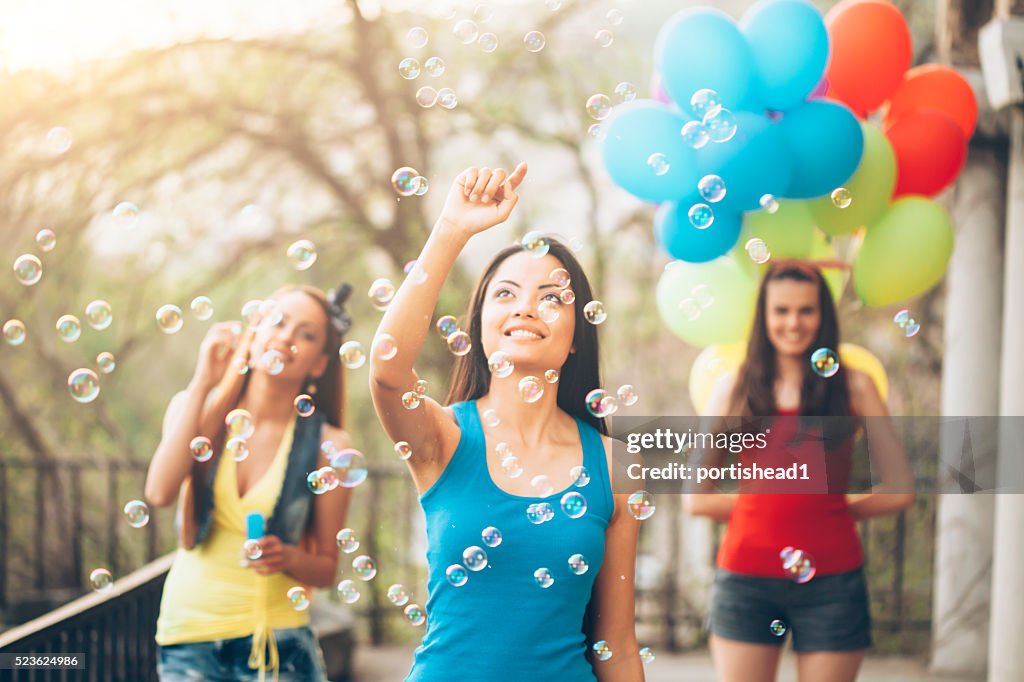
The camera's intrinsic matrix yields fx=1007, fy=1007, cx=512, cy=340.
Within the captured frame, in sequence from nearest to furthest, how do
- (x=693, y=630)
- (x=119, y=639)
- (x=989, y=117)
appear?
(x=119, y=639) → (x=989, y=117) → (x=693, y=630)

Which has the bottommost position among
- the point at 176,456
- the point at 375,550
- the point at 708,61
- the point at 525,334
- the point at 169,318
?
the point at 375,550

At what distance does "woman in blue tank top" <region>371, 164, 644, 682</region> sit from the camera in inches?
64.8

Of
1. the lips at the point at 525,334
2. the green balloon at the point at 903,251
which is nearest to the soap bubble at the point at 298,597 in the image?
the lips at the point at 525,334

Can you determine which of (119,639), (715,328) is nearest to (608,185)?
(715,328)

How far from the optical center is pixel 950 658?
448 centimetres

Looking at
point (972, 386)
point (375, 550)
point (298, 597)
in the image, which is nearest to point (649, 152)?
point (298, 597)

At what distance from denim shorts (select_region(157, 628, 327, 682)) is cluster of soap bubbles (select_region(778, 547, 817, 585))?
1204 mm

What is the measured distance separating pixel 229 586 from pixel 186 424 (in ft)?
1.31

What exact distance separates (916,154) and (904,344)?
2764 mm

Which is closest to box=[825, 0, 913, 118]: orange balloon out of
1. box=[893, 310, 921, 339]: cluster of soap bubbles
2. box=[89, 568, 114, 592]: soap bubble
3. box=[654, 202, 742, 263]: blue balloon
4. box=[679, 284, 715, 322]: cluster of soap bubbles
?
box=[654, 202, 742, 263]: blue balloon

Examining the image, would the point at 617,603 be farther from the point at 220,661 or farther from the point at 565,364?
the point at 220,661

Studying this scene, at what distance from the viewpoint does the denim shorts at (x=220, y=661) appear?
2242 mm

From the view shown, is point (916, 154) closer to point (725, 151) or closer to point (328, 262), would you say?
point (725, 151)

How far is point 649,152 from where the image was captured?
9.56 feet
